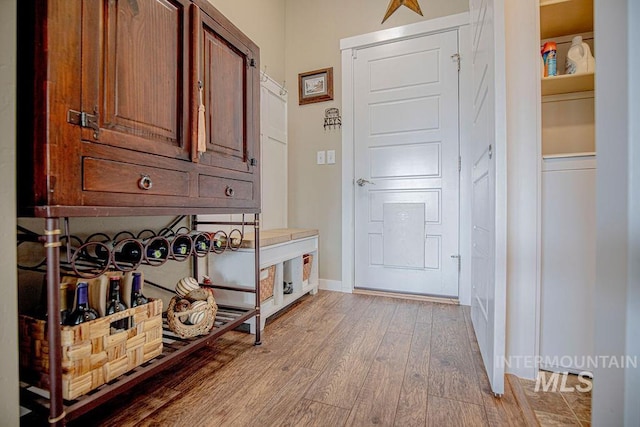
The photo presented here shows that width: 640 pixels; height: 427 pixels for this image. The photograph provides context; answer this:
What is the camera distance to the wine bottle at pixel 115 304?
3.26 ft

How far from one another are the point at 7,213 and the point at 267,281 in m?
1.33

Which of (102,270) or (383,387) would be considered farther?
(383,387)

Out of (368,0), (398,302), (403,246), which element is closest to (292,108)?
(368,0)

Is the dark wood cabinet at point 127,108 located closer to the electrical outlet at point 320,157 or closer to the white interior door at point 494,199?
the white interior door at point 494,199

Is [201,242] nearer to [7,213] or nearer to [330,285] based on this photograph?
[7,213]

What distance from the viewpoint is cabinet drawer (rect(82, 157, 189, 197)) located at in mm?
799

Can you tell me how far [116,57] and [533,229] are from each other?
165 centimetres

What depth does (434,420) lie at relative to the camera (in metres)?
1.00

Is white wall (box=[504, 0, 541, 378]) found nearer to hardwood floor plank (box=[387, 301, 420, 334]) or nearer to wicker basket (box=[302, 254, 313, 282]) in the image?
hardwood floor plank (box=[387, 301, 420, 334])

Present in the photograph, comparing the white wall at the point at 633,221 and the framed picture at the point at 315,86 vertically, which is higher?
the framed picture at the point at 315,86

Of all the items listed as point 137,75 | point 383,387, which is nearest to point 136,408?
point 383,387

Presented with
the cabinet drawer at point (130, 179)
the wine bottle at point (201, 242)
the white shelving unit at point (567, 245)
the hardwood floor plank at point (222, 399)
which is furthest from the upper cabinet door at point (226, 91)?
the white shelving unit at point (567, 245)

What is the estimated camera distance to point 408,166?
2.44 meters

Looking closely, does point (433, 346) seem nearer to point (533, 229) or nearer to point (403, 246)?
point (533, 229)
